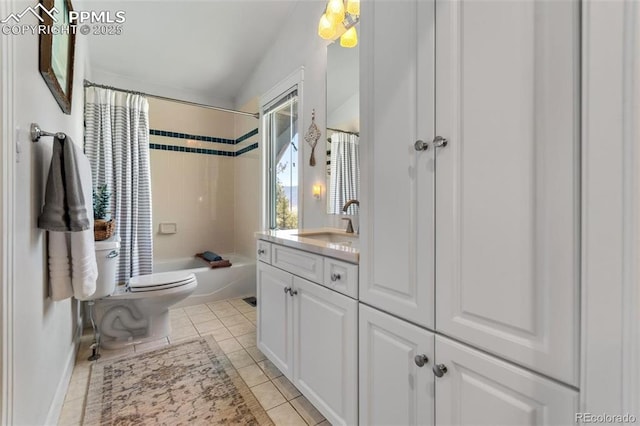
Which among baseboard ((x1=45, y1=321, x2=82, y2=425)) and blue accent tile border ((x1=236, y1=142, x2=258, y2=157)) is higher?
blue accent tile border ((x1=236, y1=142, x2=258, y2=157))

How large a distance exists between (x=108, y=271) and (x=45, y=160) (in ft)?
3.40

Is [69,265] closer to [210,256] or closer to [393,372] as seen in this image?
[393,372]

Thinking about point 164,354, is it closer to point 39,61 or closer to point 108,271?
point 108,271

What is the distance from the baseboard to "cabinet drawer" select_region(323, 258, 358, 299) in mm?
1416

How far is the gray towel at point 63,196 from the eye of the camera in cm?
124

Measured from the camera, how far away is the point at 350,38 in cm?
196

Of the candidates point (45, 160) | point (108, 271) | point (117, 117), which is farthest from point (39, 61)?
point (117, 117)

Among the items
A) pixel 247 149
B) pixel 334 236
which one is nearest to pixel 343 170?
pixel 334 236

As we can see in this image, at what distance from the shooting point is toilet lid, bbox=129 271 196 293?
2201 mm

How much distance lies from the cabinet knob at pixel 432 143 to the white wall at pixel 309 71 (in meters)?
1.32

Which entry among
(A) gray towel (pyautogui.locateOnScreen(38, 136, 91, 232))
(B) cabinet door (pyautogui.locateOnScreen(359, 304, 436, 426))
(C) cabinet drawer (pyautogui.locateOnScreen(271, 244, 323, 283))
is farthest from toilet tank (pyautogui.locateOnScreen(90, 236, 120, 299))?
(B) cabinet door (pyautogui.locateOnScreen(359, 304, 436, 426))

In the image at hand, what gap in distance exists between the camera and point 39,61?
1.22 m

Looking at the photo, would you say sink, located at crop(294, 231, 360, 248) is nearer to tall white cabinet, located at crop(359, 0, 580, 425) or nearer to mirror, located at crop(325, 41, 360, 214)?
mirror, located at crop(325, 41, 360, 214)
